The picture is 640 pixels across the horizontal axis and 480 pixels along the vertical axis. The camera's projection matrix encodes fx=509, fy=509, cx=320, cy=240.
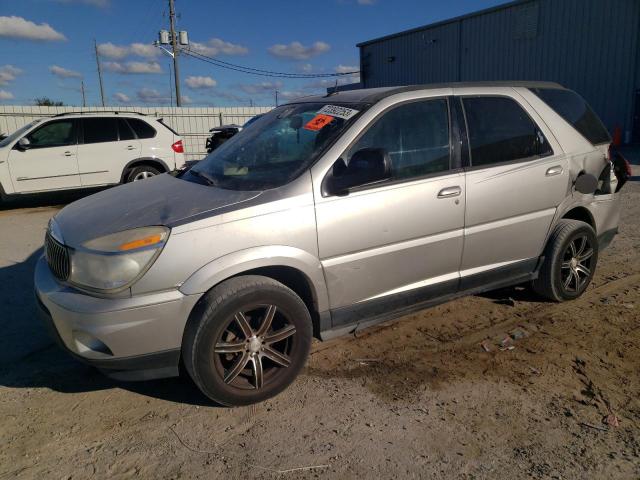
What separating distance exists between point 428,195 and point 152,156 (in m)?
8.40

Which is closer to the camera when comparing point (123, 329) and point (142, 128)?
point (123, 329)

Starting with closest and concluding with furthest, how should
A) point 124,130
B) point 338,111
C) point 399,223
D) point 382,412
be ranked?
point 382,412, point 399,223, point 338,111, point 124,130

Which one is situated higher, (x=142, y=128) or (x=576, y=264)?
(x=142, y=128)

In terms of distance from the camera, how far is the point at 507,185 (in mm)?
3801

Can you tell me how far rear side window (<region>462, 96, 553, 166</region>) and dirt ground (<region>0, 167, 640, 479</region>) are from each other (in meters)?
1.34

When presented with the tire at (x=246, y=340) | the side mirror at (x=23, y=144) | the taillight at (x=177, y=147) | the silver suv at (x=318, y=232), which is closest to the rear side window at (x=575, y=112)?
the silver suv at (x=318, y=232)

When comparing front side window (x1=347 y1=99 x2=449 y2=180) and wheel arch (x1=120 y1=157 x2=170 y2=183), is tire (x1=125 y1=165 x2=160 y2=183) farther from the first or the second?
front side window (x1=347 y1=99 x2=449 y2=180)

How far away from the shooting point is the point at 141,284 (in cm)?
267

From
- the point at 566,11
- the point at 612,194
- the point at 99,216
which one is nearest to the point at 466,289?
the point at 612,194

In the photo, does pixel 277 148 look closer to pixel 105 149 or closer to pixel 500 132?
pixel 500 132

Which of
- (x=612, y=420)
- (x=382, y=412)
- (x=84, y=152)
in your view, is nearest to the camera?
(x=612, y=420)

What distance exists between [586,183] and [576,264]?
0.70m

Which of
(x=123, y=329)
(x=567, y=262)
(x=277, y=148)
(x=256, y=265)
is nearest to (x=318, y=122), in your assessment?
(x=277, y=148)

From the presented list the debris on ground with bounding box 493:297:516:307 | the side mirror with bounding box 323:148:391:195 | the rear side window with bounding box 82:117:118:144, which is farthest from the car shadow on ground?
the rear side window with bounding box 82:117:118:144
